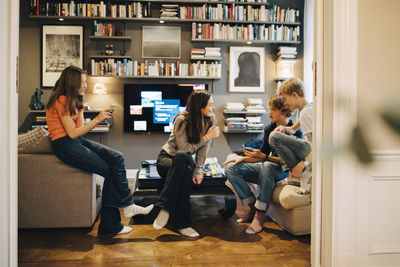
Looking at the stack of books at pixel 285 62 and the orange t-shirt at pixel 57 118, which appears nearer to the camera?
the orange t-shirt at pixel 57 118

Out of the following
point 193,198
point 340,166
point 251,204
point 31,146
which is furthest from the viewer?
point 193,198

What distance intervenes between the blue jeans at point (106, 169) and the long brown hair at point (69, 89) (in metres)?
0.22

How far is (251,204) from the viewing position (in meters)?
2.68

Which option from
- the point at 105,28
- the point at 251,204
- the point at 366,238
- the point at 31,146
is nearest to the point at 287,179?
the point at 251,204

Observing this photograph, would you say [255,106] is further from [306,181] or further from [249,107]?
[306,181]

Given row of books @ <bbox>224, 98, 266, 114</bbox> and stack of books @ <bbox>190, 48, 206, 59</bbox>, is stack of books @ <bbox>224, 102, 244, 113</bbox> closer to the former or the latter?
row of books @ <bbox>224, 98, 266, 114</bbox>

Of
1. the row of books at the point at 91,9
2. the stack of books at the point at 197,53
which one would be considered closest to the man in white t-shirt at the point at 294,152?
the stack of books at the point at 197,53

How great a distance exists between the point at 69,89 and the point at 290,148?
154 cm

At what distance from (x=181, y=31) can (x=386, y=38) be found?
3700mm

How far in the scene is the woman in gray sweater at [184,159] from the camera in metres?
2.29

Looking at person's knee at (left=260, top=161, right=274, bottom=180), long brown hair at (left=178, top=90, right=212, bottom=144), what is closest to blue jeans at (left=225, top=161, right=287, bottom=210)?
person's knee at (left=260, top=161, right=274, bottom=180)

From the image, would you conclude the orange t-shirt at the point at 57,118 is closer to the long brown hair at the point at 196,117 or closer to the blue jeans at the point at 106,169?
the blue jeans at the point at 106,169

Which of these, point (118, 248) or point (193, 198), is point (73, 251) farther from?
point (193, 198)

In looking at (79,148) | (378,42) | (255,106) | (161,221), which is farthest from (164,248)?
(255,106)
